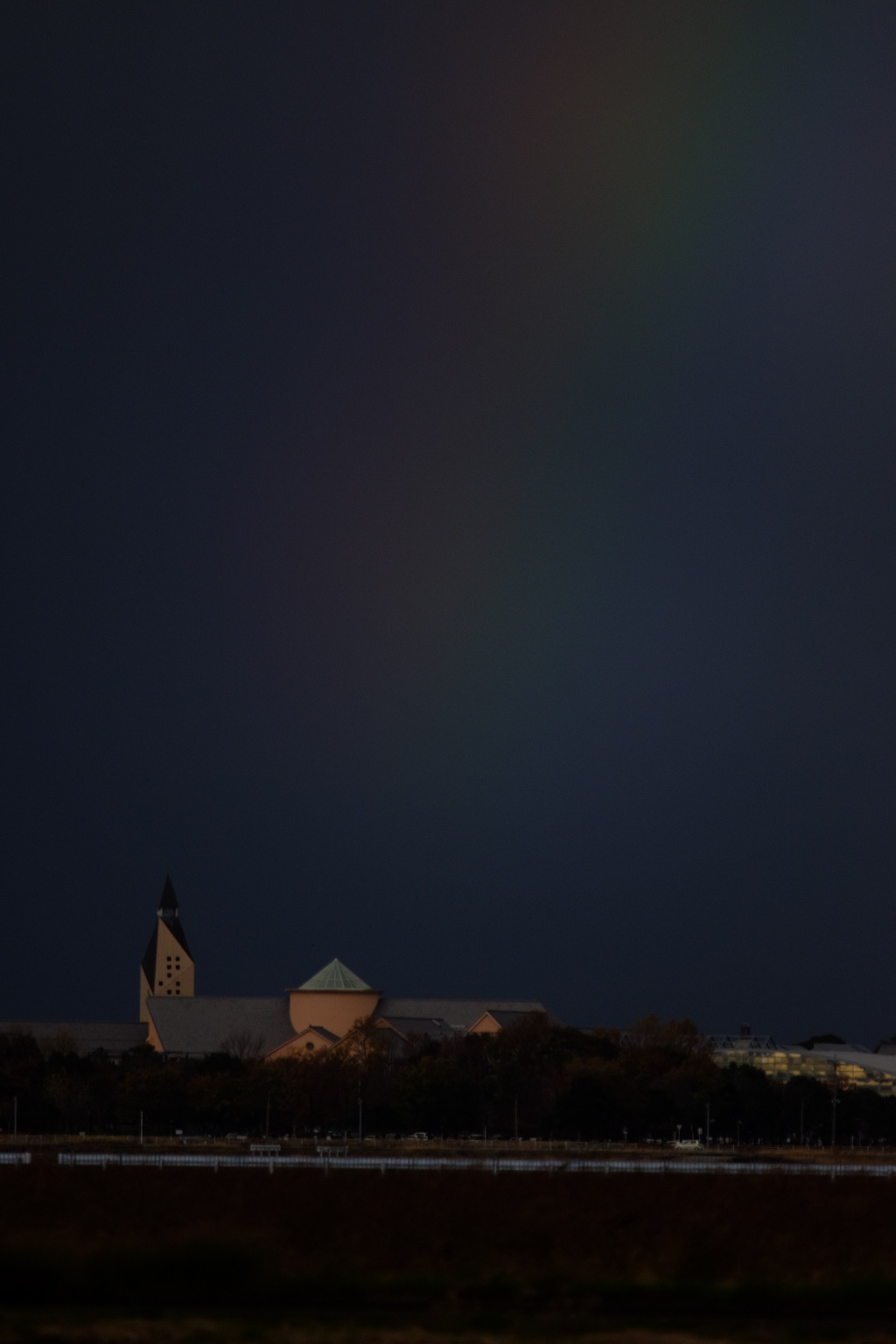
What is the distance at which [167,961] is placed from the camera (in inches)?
6949

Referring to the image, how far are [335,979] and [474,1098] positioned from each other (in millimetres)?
49269

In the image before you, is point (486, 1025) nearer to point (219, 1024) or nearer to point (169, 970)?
point (219, 1024)

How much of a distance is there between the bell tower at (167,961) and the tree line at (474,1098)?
6131 cm

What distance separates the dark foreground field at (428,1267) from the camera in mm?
26172

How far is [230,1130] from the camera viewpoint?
105 m

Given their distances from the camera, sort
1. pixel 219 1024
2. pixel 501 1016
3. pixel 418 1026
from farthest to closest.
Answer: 1. pixel 501 1016
2. pixel 219 1024
3. pixel 418 1026

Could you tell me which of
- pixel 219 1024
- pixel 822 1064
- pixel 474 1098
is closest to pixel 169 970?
pixel 219 1024

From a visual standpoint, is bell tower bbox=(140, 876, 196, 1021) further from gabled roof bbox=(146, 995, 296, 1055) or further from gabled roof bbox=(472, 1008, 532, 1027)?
→ gabled roof bbox=(472, 1008, 532, 1027)

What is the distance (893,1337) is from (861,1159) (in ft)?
187

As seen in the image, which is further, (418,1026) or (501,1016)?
(501,1016)

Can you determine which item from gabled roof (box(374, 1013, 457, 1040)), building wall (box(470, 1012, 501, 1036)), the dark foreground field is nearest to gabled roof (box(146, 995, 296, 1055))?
gabled roof (box(374, 1013, 457, 1040))

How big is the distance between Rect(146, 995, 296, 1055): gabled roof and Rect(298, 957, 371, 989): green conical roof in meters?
3.33

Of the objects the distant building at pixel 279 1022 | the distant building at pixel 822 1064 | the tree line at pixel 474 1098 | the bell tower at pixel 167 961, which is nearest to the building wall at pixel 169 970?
the bell tower at pixel 167 961

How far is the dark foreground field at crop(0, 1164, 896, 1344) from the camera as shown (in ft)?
85.9
